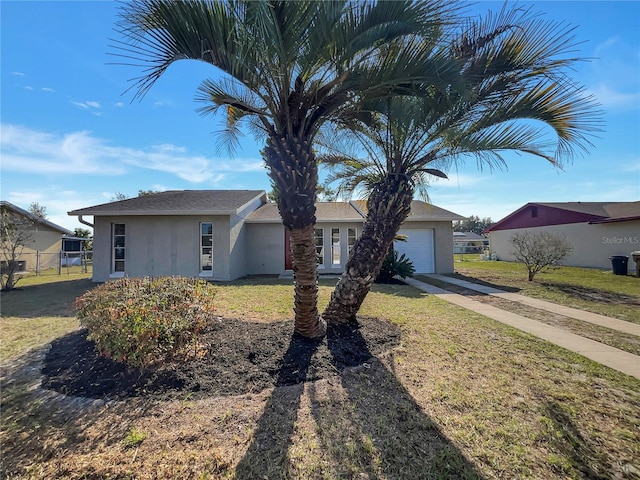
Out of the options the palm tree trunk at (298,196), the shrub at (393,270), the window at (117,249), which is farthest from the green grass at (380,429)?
the window at (117,249)

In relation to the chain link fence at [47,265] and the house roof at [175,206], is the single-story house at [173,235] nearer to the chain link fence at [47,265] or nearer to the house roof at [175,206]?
the house roof at [175,206]

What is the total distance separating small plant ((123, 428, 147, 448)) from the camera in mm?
2521

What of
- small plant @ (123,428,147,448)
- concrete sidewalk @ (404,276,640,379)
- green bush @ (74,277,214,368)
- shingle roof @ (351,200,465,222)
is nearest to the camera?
small plant @ (123,428,147,448)

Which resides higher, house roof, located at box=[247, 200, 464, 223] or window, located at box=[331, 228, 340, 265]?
house roof, located at box=[247, 200, 464, 223]

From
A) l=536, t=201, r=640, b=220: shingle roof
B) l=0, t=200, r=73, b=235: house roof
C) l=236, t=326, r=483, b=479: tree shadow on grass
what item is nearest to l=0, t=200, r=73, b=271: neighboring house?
l=0, t=200, r=73, b=235: house roof

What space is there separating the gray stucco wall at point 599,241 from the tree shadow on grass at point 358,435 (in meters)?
21.7

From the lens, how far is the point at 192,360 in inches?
155

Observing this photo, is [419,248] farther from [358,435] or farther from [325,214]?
[358,435]

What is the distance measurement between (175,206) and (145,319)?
374 inches

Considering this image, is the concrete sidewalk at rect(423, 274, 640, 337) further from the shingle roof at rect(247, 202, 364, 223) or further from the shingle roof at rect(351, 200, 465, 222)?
the shingle roof at rect(247, 202, 364, 223)

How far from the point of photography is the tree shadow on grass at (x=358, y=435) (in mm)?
2254

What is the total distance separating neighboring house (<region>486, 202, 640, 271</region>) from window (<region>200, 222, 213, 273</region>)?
23479 mm

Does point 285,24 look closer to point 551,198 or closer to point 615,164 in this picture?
point 615,164

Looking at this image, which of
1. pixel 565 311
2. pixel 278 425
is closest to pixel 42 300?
pixel 278 425
